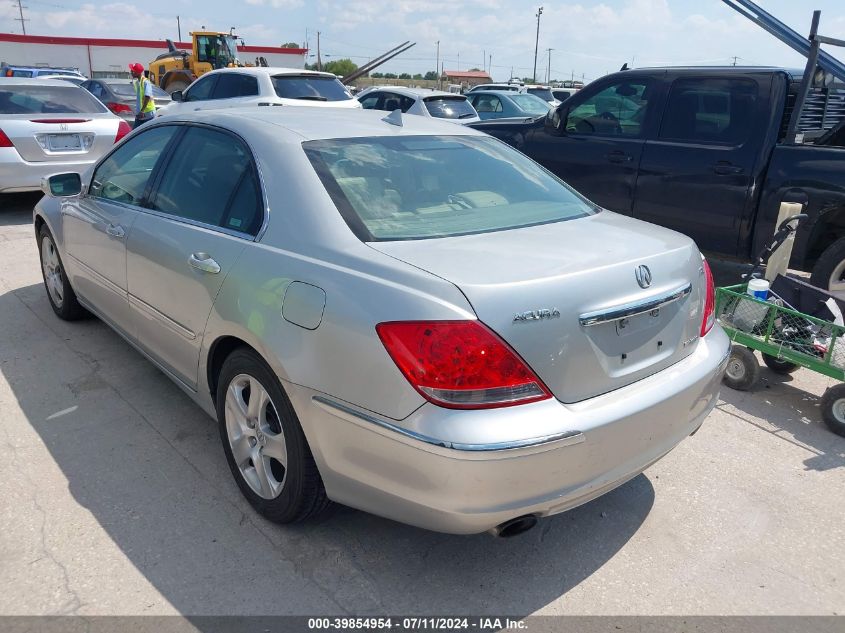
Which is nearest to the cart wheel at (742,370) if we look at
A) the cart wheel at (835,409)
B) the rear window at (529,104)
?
the cart wheel at (835,409)

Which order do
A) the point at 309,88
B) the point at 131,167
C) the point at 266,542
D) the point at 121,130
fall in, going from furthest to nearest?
the point at 309,88 < the point at 121,130 < the point at 131,167 < the point at 266,542

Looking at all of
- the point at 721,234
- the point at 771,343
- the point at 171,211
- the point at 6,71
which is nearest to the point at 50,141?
the point at 171,211

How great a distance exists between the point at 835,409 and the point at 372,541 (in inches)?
103

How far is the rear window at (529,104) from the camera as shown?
14331 mm

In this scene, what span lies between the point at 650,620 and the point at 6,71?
1088 inches

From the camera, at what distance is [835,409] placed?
375 cm

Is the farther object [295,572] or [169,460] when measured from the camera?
[169,460]

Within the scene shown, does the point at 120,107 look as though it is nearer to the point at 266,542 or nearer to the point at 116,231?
the point at 116,231

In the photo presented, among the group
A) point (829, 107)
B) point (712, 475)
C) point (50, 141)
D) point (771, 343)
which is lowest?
point (712, 475)

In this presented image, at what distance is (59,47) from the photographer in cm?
5034

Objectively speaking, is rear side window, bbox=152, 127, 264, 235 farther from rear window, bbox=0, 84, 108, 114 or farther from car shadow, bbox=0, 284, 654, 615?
rear window, bbox=0, 84, 108, 114

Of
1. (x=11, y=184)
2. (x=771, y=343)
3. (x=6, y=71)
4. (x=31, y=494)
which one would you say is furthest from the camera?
(x=6, y=71)

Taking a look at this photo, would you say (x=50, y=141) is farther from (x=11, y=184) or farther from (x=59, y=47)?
(x=59, y=47)

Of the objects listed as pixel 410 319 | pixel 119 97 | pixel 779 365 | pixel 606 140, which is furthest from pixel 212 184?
pixel 119 97
